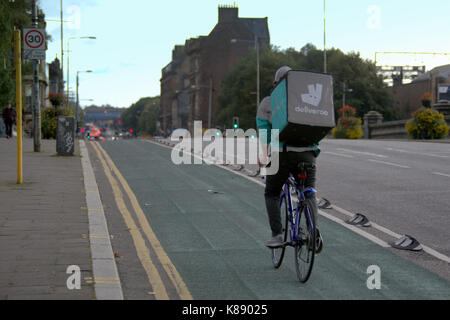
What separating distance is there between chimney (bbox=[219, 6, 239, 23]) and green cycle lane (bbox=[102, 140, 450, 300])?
3872 inches

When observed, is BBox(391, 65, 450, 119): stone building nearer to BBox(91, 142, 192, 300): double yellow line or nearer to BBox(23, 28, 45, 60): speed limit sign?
BBox(23, 28, 45, 60): speed limit sign

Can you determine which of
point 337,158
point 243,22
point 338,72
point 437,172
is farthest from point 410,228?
point 243,22

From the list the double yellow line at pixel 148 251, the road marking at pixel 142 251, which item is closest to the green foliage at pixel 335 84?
the double yellow line at pixel 148 251

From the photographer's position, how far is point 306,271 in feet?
19.8

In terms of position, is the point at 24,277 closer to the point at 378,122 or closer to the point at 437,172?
the point at 437,172

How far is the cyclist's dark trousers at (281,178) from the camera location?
20.7ft

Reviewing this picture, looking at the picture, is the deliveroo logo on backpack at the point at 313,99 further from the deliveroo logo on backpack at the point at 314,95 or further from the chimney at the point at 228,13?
the chimney at the point at 228,13

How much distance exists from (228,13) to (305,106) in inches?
4138

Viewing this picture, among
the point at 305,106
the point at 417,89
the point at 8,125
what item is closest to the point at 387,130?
the point at 8,125

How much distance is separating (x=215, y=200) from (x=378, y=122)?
51877mm

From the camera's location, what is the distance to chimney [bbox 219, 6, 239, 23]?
10838cm

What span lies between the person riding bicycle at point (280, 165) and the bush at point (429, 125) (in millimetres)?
40169

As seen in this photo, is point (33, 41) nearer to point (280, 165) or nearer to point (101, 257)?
point (101, 257)

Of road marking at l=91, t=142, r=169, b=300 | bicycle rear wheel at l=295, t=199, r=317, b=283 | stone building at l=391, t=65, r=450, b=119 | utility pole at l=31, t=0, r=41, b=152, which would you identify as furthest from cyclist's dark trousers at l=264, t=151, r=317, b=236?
stone building at l=391, t=65, r=450, b=119
